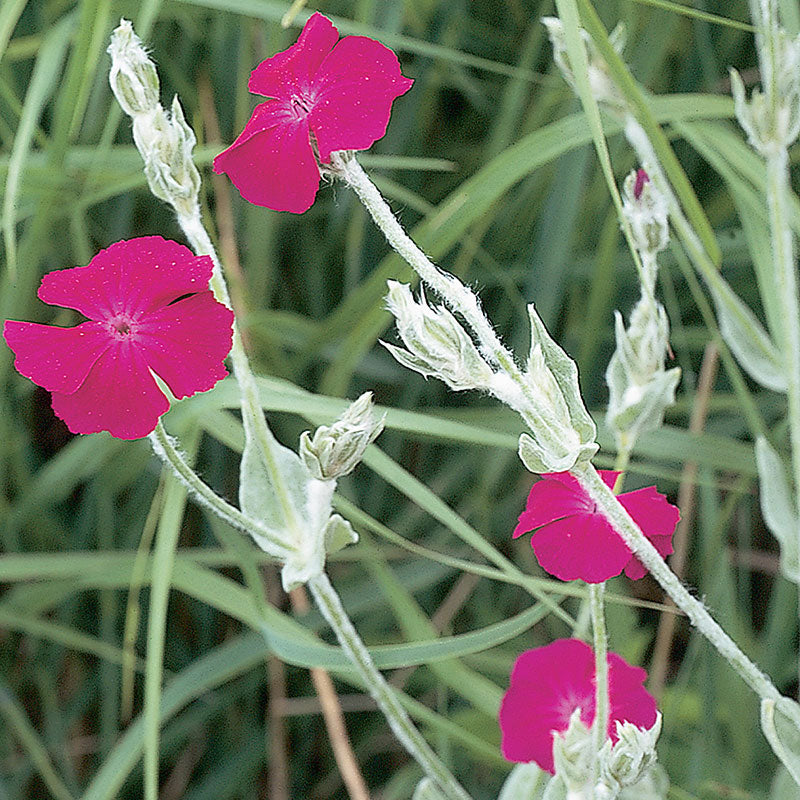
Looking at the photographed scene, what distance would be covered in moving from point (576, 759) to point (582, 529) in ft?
0.30

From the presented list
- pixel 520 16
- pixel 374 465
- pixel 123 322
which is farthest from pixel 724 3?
pixel 123 322

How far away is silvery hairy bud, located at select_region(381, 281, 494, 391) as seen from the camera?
377mm

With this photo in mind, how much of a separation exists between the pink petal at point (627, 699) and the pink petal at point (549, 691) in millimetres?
12

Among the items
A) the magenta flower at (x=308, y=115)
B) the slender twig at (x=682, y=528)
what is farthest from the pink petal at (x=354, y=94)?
the slender twig at (x=682, y=528)

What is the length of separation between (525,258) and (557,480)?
495mm

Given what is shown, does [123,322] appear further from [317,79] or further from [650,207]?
[650,207]

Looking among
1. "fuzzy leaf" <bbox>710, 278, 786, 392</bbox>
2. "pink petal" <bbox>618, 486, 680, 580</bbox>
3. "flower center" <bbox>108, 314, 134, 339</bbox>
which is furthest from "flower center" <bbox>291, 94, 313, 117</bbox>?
"fuzzy leaf" <bbox>710, 278, 786, 392</bbox>

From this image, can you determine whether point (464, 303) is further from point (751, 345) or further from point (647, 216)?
point (751, 345)

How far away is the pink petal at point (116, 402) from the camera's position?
1.25ft

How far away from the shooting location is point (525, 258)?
3.02 feet

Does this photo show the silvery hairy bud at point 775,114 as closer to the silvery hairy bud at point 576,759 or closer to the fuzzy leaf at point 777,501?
the fuzzy leaf at point 777,501

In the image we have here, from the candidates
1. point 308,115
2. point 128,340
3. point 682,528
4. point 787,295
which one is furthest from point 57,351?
point 682,528

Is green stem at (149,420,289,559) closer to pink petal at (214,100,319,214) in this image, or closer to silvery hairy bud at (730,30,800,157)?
pink petal at (214,100,319,214)

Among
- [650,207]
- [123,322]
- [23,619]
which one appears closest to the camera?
[123,322]
